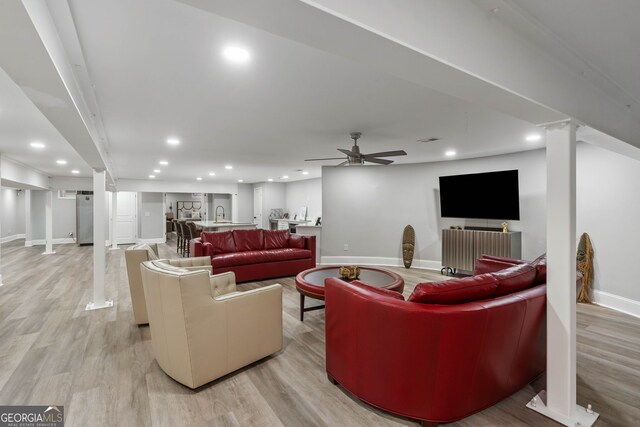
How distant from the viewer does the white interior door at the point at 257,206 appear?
11516 millimetres

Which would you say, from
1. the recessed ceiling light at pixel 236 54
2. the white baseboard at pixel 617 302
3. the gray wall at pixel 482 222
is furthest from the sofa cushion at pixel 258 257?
the white baseboard at pixel 617 302

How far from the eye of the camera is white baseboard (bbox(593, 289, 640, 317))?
3752 mm

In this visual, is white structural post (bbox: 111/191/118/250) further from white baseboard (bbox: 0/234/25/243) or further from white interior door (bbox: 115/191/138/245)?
white baseboard (bbox: 0/234/25/243)

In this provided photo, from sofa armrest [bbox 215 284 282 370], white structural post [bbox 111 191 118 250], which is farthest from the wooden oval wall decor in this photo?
white structural post [bbox 111 191 118 250]

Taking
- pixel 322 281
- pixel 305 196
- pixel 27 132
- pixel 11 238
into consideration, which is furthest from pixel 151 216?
pixel 322 281

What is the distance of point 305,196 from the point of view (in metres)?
10.3

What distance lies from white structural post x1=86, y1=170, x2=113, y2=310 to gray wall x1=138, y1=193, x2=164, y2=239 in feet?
24.9

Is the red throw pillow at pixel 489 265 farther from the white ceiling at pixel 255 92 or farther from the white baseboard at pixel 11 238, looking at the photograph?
the white baseboard at pixel 11 238

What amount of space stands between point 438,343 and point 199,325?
161 centimetres

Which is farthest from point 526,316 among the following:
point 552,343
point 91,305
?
point 91,305

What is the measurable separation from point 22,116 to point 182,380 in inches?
135

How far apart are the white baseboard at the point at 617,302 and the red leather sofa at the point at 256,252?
14.6 feet

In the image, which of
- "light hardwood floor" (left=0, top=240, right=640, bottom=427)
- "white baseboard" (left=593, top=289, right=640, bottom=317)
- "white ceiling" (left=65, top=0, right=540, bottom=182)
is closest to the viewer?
"white ceiling" (left=65, top=0, right=540, bottom=182)

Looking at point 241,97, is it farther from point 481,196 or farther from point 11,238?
point 11,238
